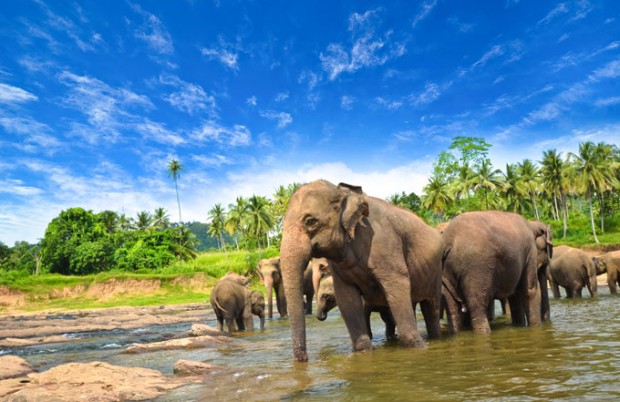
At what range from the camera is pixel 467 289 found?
842cm

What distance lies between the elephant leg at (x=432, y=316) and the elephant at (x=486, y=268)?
59 cm

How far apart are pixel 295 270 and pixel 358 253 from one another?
115 centimetres

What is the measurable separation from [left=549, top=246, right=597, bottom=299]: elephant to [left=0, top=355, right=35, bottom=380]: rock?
20414 millimetres

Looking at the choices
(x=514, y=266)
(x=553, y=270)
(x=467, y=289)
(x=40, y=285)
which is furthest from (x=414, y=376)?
(x=40, y=285)

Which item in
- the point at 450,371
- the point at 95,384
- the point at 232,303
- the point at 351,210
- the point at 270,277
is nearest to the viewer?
the point at 450,371

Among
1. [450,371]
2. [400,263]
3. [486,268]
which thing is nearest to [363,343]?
[400,263]

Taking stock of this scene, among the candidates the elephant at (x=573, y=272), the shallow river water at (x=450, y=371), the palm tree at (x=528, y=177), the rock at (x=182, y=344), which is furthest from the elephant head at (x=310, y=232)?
the palm tree at (x=528, y=177)

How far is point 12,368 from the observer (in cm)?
768

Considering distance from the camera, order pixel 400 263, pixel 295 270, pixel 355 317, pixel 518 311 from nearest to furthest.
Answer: pixel 295 270 → pixel 400 263 → pixel 355 317 → pixel 518 311

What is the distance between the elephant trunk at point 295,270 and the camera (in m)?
6.06

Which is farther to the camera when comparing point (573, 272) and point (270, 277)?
point (573, 272)

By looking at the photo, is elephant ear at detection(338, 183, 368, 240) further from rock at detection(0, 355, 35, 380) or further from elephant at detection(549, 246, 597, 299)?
elephant at detection(549, 246, 597, 299)

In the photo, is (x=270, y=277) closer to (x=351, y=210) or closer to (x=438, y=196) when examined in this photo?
(x=351, y=210)

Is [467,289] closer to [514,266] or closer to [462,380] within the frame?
[514,266]
